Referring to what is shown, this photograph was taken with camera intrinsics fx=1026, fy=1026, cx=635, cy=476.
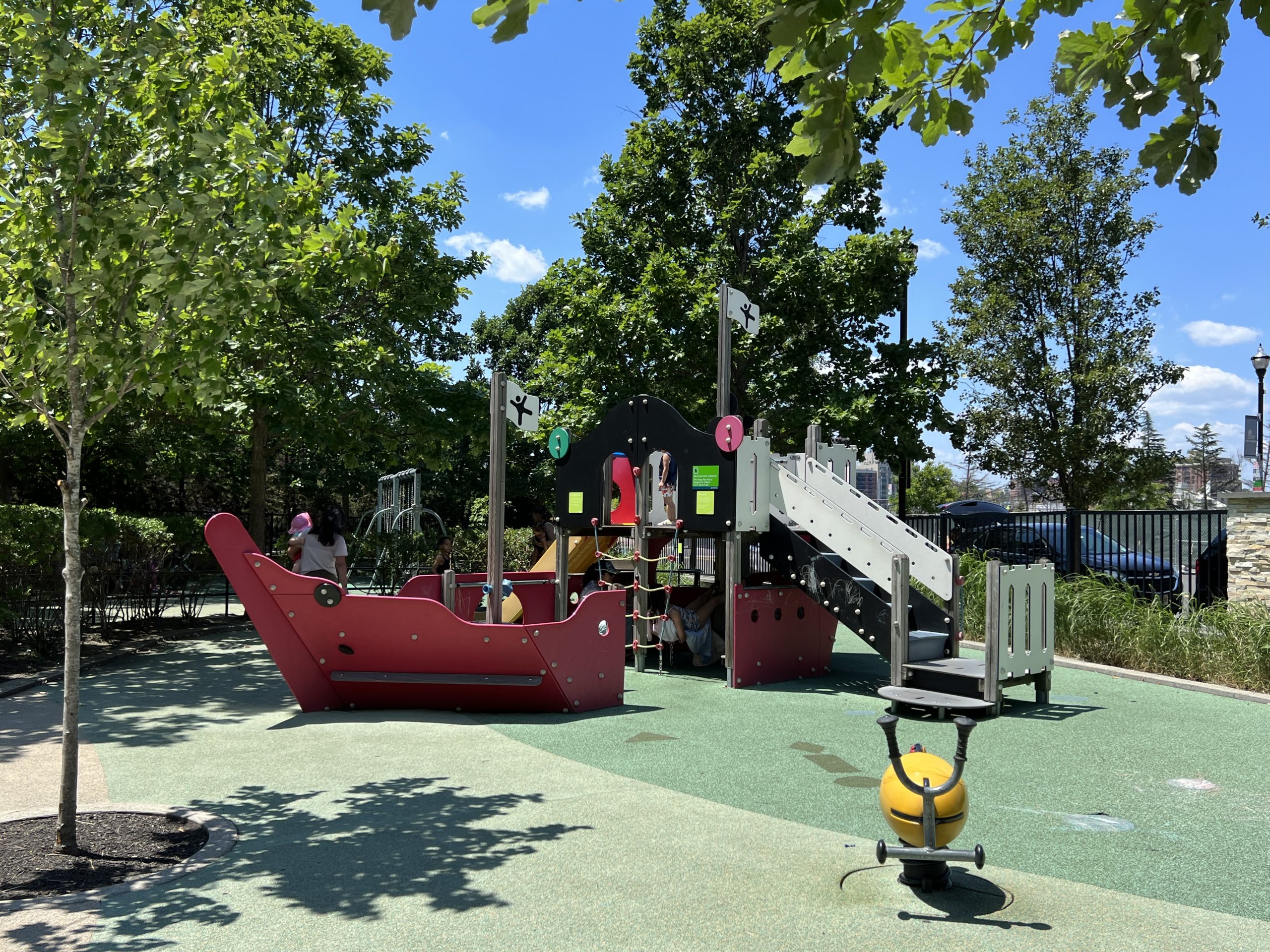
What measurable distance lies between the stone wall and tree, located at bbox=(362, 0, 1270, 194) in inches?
398

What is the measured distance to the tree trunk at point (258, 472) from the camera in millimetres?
16453

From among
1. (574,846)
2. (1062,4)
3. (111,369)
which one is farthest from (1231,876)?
(111,369)

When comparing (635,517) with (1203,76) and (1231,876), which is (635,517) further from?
(1203,76)

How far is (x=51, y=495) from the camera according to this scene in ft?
98.6

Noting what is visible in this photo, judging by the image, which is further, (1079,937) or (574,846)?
(574,846)

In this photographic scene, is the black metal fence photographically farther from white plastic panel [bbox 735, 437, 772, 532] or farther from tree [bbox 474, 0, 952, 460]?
white plastic panel [bbox 735, 437, 772, 532]

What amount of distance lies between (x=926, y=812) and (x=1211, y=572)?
36.5 feet

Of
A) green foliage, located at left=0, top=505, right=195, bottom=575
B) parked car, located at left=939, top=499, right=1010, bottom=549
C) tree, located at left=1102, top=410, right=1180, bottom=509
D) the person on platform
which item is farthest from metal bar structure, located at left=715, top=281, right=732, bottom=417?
tree, located at left=1102, top=410, right=1180, bottom=509

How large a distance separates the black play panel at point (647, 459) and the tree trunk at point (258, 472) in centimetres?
625

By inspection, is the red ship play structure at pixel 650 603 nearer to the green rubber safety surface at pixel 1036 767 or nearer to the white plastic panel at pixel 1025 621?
the white plastic panel at pixel 1025 621

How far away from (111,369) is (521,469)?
104 ft

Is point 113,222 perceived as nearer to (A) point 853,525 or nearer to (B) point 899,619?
(B) point 899,619

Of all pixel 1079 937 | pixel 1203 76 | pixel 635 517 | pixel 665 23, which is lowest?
pixel 1079 937

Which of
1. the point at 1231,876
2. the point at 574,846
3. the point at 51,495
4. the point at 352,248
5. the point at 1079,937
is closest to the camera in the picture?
the point at 1079,937
